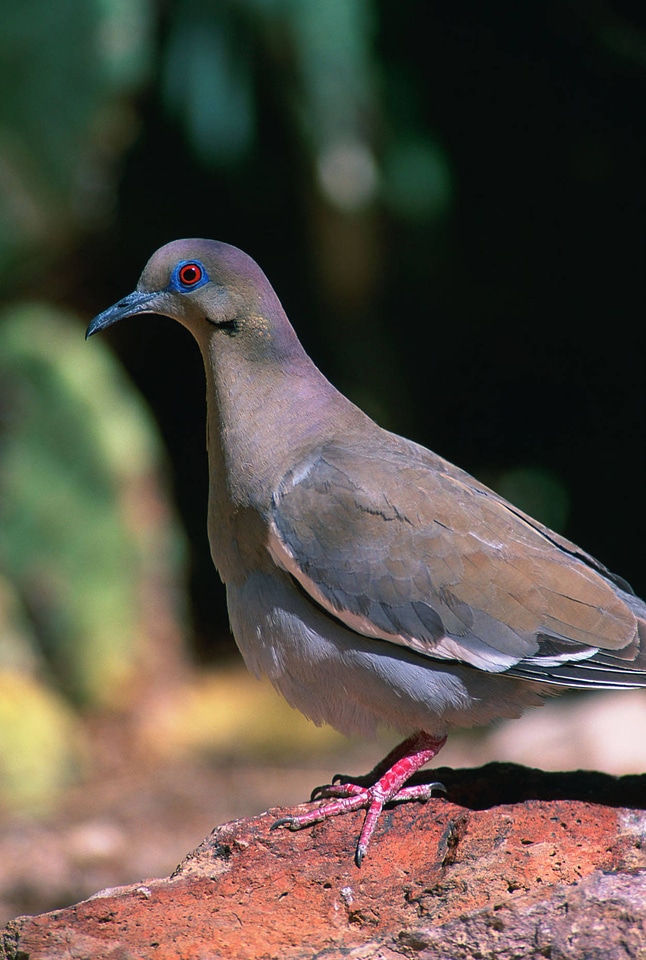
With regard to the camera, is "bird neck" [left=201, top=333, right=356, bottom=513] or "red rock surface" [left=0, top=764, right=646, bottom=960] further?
"bird neck" [left=201, top=333, right=356, bottom=513]

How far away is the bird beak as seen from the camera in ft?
13.4

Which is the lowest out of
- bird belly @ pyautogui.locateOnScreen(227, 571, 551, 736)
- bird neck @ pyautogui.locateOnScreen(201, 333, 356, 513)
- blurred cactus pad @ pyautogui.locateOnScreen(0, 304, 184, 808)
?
bird belly @ pyautogui.locateOnScreen(227, 571, 551, 736)

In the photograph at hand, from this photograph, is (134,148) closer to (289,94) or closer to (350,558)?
(289,94)

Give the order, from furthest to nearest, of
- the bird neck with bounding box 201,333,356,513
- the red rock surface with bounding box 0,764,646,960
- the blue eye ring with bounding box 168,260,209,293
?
the blue eye ring with bounding box 168,260,209,293 < the bird neck with bounding box 201,333,356,513 < the red rock surface with bounding box 0,764,646,960

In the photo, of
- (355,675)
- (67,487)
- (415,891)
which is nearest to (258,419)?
(355,675)

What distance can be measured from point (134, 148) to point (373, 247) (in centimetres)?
215

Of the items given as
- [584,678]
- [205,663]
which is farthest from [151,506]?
[584,678]

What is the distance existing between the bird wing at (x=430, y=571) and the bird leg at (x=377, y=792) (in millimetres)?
404

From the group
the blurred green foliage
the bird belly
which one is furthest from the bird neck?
the blurred green foliage

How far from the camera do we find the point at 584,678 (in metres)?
3.63

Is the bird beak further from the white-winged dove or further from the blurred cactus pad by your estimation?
the blurred cactus pad

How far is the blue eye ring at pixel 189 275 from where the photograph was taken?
13.2ft

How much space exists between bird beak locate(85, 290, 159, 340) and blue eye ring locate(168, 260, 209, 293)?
0.12 metres

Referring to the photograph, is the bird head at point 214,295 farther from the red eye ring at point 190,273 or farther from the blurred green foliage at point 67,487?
the blurred green foliage at point 67,487
